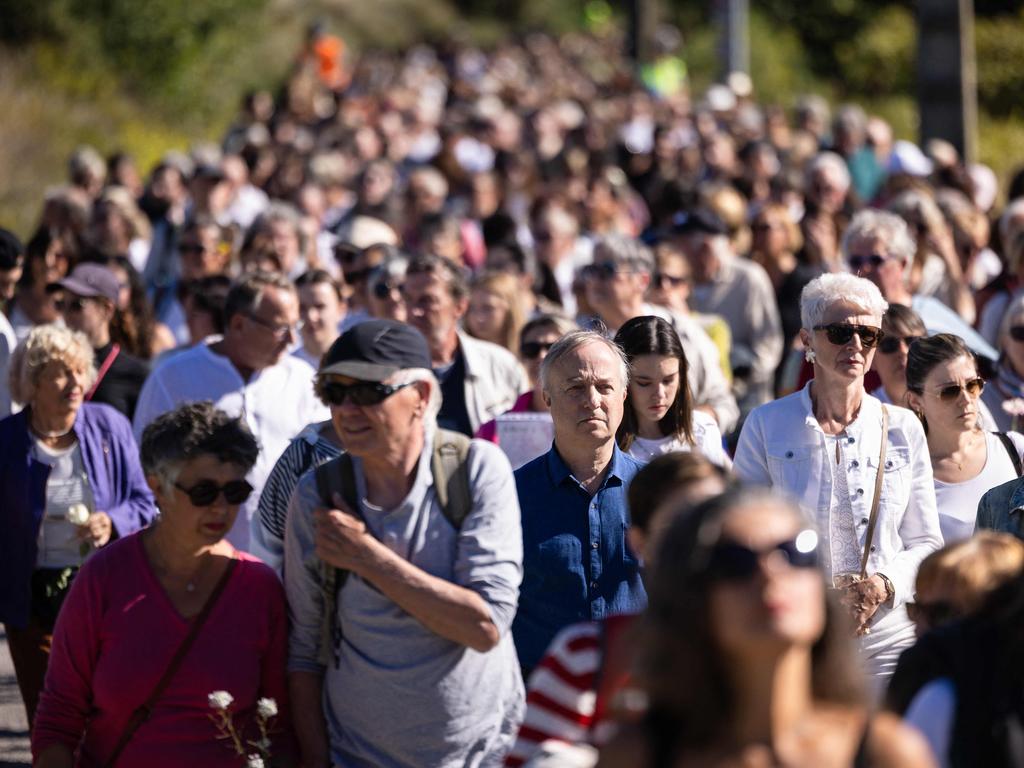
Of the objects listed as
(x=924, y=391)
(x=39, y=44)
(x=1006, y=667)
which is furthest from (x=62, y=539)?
(x=39, y=44)

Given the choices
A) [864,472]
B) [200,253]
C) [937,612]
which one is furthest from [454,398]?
[937,612]

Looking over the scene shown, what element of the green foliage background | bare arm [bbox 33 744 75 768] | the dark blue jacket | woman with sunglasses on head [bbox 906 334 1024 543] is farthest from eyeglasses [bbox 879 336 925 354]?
the green foliage background

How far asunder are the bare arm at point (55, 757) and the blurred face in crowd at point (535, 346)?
3542 millimetres

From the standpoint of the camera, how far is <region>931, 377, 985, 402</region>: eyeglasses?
6445mm

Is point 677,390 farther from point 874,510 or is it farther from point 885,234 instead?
point 885,234

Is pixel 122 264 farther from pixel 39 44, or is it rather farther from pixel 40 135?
pixel 39 44

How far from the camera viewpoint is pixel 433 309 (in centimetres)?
786

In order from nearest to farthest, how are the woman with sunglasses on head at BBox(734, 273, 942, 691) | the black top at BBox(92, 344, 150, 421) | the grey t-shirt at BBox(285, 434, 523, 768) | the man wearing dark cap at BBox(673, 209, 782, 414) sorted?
1. the grey t-shirt at BBox(285, 434, 523, 768)
2. the woman with sunglasses on head at BBox(734, 273, 942, 691)
3. the black top at BBox(92, 344, 150, 421)
4. the man wearing dark cap at BBox(673, 209, 782, 414)

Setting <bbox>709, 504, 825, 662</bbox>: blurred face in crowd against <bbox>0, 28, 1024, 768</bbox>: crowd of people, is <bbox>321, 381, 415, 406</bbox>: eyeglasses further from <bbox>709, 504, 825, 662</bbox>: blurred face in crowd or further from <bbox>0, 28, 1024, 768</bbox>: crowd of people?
<bbox>709, 504, 825, 662</bbox>: blurred face in crowd

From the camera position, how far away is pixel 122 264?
31.5 feet

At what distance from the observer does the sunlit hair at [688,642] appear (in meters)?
2.80

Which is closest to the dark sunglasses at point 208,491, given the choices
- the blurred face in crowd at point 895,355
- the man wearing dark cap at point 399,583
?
the man wearing dark cap at point 399,583

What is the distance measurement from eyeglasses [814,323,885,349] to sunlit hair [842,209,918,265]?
2.28 meters

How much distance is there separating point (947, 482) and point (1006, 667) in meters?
2.89
